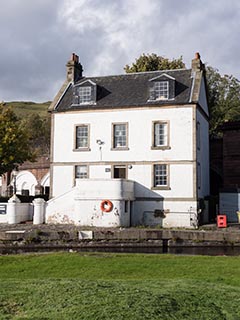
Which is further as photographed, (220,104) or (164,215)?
(220,104)

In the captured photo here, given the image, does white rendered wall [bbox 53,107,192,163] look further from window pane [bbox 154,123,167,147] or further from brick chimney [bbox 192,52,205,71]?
brick chimney [bbox 192,52,205,71]

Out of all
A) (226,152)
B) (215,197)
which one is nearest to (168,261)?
(215,197)

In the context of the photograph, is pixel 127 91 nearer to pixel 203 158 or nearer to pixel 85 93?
pixel 85 93

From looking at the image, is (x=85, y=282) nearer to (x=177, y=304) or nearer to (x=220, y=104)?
(x=177, y=304)

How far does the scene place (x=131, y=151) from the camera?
1117 inches

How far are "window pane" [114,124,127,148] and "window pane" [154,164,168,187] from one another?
2.75 meters

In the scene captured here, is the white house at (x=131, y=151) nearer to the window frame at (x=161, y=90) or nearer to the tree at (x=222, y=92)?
the window frame at (x=161, y=90)

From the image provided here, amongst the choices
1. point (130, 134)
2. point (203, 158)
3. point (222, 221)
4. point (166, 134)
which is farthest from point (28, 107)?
point (222, 221)

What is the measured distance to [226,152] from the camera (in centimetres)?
3422

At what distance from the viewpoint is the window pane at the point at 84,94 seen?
30.1 metres

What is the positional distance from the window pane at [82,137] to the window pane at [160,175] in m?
5.27

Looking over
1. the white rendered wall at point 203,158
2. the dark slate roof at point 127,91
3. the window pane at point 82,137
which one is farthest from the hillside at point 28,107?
the white rendered wall at point 203,158

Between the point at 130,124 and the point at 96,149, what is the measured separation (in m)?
2.87

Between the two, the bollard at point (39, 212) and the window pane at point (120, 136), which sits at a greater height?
the window pane at point (120, 136)
